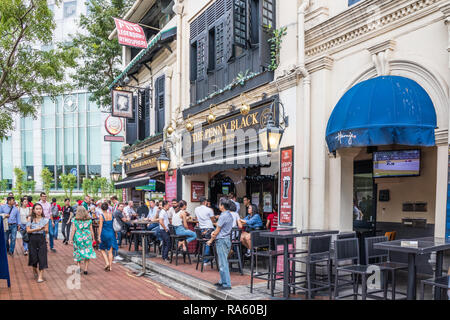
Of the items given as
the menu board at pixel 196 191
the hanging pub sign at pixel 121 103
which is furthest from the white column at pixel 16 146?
the menu board at pixel 196 191

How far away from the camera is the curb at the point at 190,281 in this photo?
668cm

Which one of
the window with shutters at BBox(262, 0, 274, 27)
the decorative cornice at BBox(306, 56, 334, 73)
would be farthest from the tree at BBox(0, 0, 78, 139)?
the decorative cornice at BBox(306, 56, 334, 73)

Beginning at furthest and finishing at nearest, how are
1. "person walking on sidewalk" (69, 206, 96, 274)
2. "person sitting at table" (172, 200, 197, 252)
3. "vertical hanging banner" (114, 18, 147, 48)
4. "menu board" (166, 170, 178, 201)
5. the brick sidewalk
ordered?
"vertical hanging banner" (114, 18, 147, 48) < "menu board" (166, 170, 178, 201) < "person sitting at table" (172, 200, 197, 252) < "person walking on sidewalk" (69, 206, 96, 274) < the brick sidewalk

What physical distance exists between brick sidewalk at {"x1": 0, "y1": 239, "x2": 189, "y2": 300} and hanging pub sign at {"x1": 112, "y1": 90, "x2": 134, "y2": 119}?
837cm

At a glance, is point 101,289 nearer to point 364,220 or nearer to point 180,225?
point 180,225

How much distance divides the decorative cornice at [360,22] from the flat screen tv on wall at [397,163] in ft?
7.82

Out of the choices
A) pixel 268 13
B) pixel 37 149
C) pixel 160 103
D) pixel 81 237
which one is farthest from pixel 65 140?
pixel 268 13

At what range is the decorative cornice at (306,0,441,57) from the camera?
636 centimetres

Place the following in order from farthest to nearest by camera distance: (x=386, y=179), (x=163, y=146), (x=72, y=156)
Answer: (x=72, y=156) → (x=163, y=146) → (x=386, y=179)

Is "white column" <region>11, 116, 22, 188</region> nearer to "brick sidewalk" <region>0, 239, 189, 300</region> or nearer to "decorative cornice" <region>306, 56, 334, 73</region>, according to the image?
"brick sidewalk" <region>0, 239, 189, 300</region>

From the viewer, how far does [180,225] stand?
9984 millimetres
